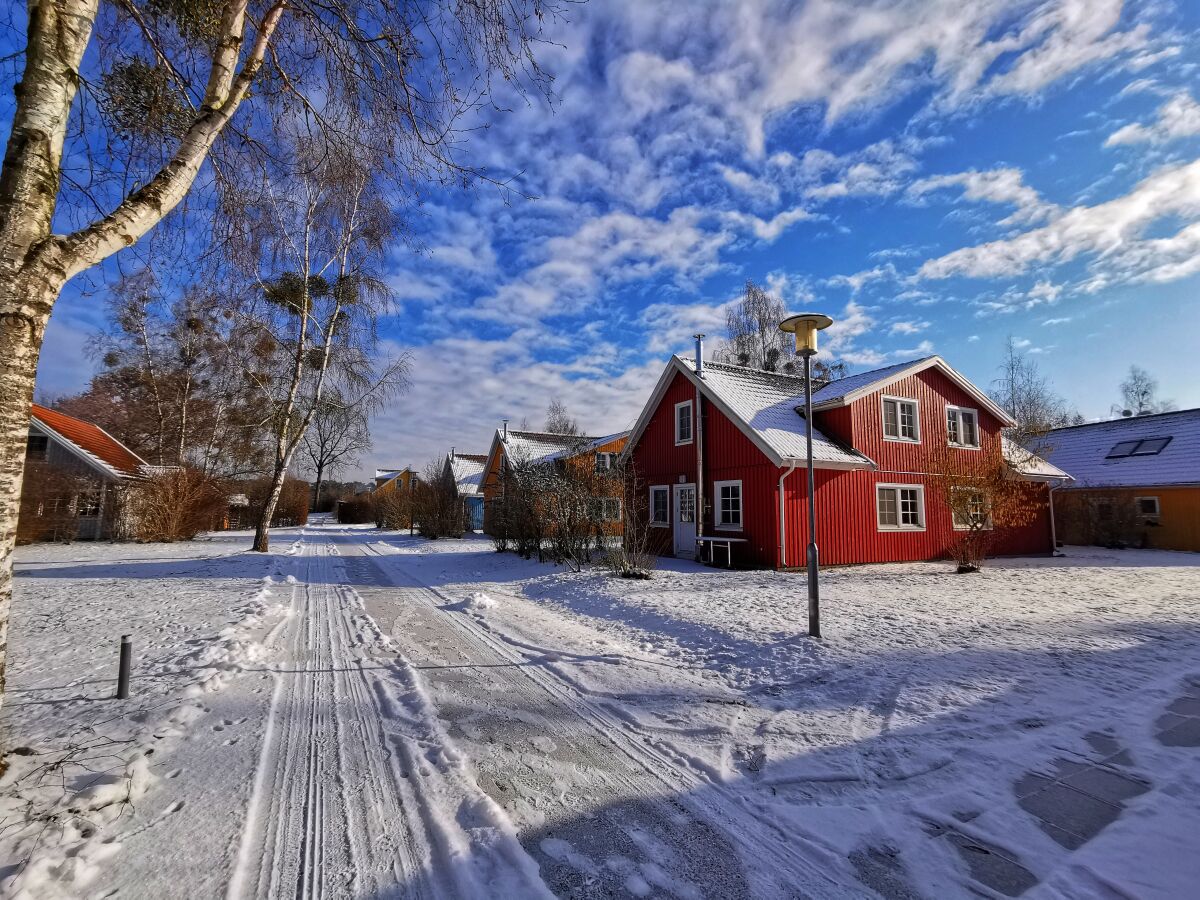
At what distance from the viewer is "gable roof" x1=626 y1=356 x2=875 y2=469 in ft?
45.7

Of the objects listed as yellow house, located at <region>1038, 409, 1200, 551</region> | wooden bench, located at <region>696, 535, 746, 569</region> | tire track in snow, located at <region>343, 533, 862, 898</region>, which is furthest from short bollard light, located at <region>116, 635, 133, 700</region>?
yellow house, located at <region>1038, 409, 1200, 551</region>

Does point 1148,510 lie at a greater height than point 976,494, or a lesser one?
lesser

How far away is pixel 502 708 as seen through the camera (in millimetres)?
4582

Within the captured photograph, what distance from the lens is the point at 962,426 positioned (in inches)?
710

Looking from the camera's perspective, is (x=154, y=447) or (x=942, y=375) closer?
(x=942, y=375)

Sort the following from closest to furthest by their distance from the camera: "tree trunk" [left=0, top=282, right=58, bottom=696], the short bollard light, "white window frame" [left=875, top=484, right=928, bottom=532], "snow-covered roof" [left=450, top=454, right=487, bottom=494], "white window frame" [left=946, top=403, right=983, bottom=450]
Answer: "tree trunk" [left=0, top=282, right=58, bottom=696]
the short bollard light
"white window frame" [left=875, top=484, right=928, bottom=532]
"white window frame" [left=946, top=403, right=983, bottom=450]
"snow-covered roof" [left=450, top=454, right=487, bottom=494]

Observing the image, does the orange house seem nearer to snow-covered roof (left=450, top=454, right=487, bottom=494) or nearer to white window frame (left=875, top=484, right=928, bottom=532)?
snow-covered roof (left=450, top=454, right=487, bottom=494)

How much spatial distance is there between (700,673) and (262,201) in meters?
6.59

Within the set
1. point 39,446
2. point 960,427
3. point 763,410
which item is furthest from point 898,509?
point 39,446

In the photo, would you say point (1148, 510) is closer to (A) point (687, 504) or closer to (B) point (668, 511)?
(A) point (687, 504)

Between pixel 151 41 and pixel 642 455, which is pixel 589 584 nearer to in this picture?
pixel 642 455

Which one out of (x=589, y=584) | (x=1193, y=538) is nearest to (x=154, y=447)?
(x=589, y=584)

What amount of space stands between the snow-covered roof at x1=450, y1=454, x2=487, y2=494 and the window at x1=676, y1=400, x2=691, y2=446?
74.6 ft

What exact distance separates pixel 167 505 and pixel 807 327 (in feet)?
75.0
